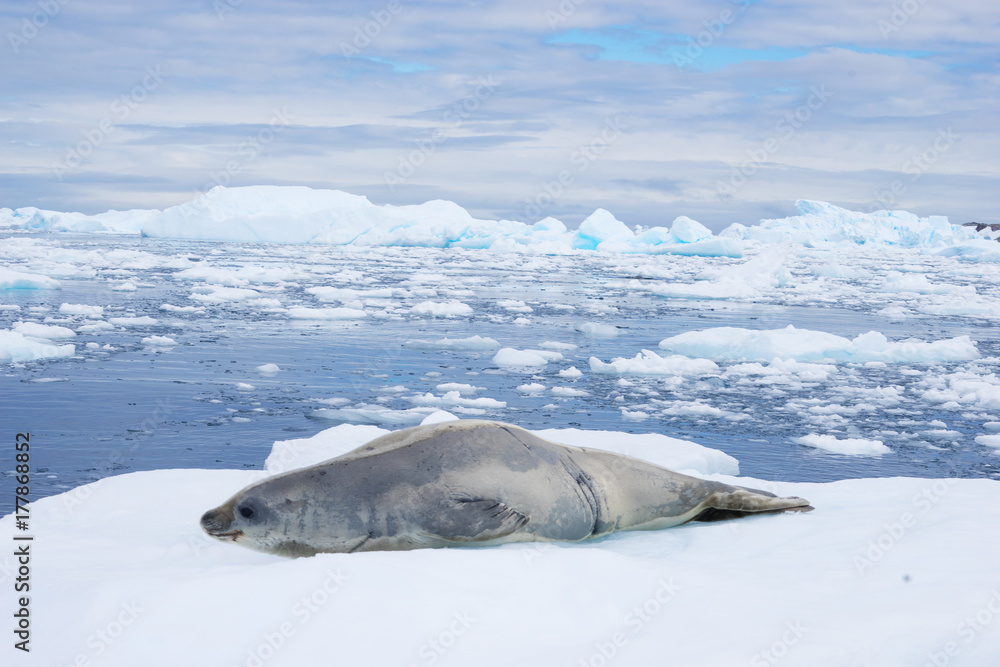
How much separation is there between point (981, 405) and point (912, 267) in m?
30.5

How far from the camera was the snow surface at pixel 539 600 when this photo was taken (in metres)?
2.12

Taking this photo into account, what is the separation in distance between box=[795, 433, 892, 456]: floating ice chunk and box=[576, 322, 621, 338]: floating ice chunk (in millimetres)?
6737

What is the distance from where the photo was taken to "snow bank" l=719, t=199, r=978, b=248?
5584 cm

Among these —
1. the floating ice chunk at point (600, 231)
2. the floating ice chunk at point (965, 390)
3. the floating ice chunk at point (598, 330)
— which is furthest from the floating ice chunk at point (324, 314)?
the floating ice chunk at point (600, 231)

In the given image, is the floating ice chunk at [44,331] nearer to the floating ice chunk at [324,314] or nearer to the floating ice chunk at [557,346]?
the floating ice chunk at [324,314]

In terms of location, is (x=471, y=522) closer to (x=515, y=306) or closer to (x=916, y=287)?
(x=515, y=306)

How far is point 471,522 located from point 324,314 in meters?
12.1

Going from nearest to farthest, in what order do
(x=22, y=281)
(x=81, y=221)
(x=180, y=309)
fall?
(x=180, y=309) < (x=22, y=281) < (x=81, y=221)

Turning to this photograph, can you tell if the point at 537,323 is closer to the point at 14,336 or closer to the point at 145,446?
the point at 14,336

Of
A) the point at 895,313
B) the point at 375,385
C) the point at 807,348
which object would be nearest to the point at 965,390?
the point at 807,348

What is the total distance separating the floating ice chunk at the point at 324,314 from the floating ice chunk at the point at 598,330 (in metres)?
3.89

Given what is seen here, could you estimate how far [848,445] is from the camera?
22.9ft

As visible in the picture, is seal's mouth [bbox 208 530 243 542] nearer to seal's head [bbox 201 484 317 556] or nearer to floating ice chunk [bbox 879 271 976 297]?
seal's head [bbox 201 484 317 556]

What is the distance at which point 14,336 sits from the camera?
10.0 m
